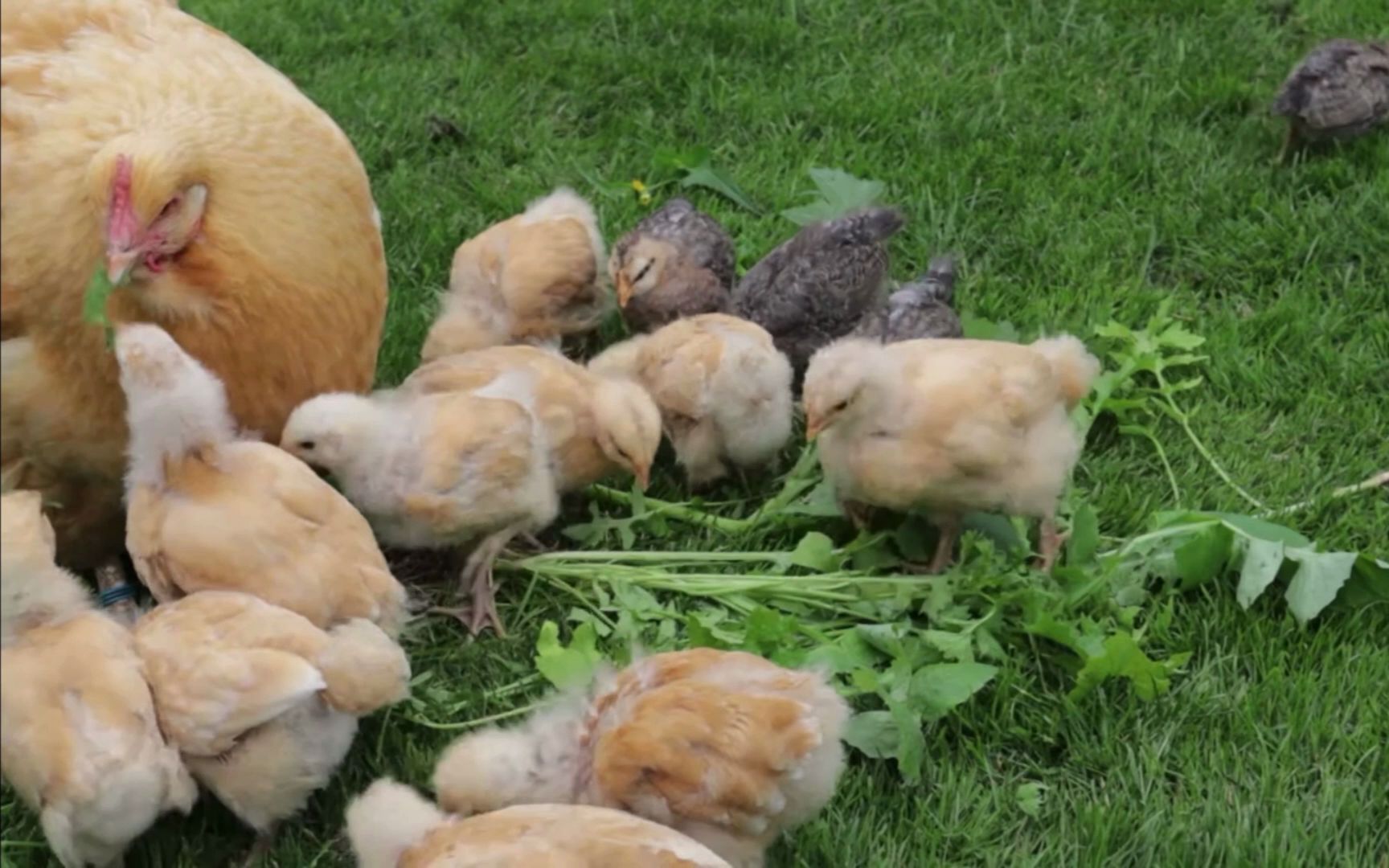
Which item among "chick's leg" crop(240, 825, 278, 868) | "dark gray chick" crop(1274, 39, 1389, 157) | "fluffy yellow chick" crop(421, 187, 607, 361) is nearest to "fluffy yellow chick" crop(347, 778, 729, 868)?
"chick's leg" crop(240, 825, 278, 868)

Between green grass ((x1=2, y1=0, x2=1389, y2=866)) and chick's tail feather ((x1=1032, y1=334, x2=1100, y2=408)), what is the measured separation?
0.32 meters

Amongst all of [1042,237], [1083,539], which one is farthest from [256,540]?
[1042,237]

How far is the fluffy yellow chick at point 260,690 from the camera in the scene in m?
2.13

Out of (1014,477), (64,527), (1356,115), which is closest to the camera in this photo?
(64,527)

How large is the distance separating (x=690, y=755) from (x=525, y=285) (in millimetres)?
1647

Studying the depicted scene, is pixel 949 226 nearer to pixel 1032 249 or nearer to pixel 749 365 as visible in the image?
pixel 1032 249

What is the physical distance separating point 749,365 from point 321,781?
4.45 ft

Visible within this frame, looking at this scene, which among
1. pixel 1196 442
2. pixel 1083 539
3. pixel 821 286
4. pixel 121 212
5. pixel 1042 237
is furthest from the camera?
pixel 1042 237

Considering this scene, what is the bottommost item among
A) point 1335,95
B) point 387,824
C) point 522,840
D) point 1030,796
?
point 1030,796

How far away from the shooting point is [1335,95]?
4.34m

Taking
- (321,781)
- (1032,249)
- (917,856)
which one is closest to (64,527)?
(321,781)

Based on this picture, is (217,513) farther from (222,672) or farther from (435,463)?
(435,463)

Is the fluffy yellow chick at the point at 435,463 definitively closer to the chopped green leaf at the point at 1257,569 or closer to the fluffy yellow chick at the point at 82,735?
the fluffy yellow chick at the point at 82,735

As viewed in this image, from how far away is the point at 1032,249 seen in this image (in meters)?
4.11
